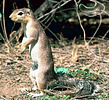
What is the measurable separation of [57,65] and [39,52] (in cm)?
174

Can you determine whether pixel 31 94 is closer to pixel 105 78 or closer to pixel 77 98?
pixel 77 98

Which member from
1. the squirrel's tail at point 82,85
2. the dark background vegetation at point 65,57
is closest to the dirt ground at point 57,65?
the dark background vegetation at point 65,57

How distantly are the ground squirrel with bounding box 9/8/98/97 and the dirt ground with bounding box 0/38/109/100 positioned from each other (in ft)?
1.26

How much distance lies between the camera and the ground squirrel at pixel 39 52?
3764mm

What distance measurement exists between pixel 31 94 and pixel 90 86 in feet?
3.62

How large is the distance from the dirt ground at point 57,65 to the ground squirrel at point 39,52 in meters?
0.38

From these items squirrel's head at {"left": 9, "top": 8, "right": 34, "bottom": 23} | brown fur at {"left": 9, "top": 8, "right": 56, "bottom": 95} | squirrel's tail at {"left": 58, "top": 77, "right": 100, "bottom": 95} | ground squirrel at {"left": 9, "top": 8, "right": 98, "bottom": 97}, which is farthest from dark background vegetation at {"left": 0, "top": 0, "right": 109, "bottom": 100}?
squirrel's head at {"left": 9, "top": 8, "right": 34, "bottom": 23}

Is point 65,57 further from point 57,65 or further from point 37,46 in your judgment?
point 37,46

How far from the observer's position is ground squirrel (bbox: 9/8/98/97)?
12.3 ft

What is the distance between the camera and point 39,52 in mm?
3818

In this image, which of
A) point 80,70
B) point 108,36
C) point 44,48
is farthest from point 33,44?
point 108,36

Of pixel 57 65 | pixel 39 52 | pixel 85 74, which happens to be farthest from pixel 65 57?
pixel 39 52

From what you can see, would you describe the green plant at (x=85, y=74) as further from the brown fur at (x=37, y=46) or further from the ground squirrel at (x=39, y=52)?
the brown fur at (x=37, y=46)

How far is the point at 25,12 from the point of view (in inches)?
150
